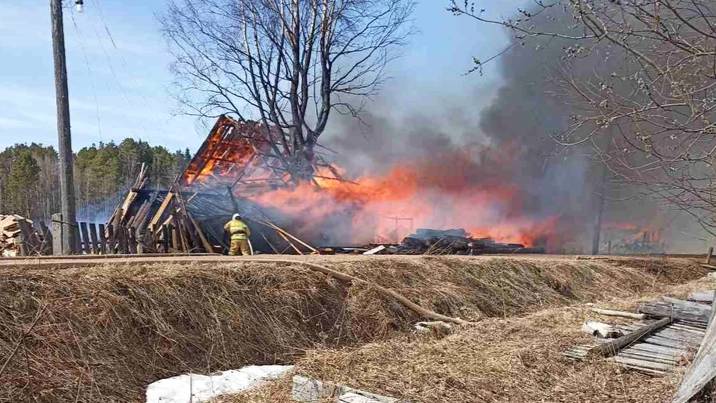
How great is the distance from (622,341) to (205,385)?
5.28m

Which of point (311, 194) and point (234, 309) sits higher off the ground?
point (311, 194)

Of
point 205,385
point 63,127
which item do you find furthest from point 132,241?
point 205,385

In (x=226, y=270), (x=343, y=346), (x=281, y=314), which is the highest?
(x=226, y=270)

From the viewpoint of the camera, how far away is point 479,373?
6480mm

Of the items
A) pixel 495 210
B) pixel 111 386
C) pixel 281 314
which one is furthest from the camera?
pixel 495 210

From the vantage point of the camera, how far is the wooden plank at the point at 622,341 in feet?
23.3

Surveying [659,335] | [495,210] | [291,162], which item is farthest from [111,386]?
[495,210]

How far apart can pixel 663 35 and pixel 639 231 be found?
1253 inches

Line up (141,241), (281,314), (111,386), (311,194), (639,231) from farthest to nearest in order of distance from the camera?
(639,231), (311,194), (141,241), (281,314), (111,386)

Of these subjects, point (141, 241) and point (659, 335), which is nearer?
point (659, 335)

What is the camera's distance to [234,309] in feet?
27.1

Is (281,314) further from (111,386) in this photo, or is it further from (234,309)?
(111,386)

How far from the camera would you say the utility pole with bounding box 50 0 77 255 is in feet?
42.3

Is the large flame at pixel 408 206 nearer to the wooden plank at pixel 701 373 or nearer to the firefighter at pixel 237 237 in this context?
the firefighter at pixel 237 237
